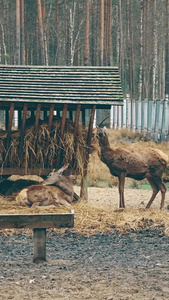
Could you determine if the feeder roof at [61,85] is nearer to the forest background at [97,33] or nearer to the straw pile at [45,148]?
the straw pile at [45,148]

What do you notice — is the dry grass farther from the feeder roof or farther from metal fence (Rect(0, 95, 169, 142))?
metal fence (Rect(0, 95, 169, 142))

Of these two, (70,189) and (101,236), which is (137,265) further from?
(70,189)

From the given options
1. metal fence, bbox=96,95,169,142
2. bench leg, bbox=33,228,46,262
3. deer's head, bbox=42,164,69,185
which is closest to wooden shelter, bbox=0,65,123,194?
deer's head, bbox=42,164,69,185

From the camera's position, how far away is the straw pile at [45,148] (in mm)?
14023

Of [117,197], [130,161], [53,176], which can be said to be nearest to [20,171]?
[53,176]

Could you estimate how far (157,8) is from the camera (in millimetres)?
58156

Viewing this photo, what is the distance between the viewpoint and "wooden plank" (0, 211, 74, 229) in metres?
8.76

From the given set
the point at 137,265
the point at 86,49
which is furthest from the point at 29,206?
the point at 86,49

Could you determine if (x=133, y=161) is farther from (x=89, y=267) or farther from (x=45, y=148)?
(x=89, y=267)

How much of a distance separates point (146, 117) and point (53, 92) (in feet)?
76.1

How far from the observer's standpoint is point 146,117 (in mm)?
37281

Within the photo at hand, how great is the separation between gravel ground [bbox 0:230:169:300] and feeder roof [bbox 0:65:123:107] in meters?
3.58

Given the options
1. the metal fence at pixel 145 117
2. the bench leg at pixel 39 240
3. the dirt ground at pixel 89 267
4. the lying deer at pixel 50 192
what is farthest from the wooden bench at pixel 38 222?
the metal fence at pixel 145 117

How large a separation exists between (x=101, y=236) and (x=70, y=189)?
8.84ft
